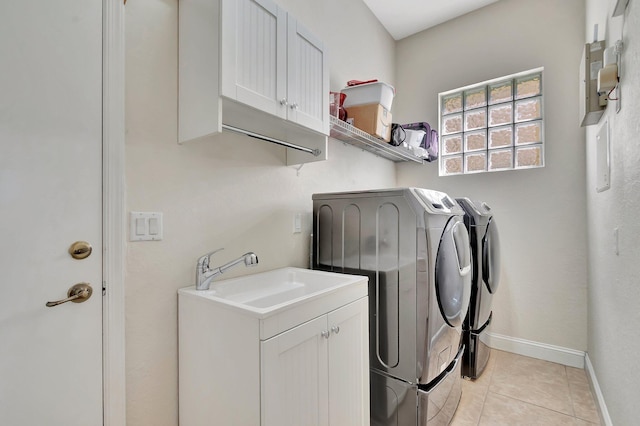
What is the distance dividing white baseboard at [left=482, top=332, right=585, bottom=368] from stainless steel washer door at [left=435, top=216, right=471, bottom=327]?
95 cm

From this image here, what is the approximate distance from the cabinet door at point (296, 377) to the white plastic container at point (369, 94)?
1763mm

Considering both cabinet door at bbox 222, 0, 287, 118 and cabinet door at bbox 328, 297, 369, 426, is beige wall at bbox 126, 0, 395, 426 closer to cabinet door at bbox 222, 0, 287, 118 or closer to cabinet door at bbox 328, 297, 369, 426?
cabinet door at bbox 222, 0, 287, 118

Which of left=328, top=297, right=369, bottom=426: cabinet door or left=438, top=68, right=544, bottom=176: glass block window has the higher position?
left=438, top=68, right=544, bottom=176: glass block window

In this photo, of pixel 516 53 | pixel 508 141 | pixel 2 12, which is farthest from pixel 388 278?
pixel 516 53

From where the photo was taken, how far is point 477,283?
2.28 metres

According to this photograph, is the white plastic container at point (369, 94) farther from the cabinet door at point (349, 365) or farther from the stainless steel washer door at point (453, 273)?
the cabinet door at point (349, 365)

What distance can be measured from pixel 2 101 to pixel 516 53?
3683 mm

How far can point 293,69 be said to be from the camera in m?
1.50

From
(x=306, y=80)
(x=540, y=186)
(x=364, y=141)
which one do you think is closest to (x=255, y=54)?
(x=306, y=80)

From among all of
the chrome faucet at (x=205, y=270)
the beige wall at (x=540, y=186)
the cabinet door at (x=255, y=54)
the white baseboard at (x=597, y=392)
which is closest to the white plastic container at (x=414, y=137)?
the beige wall at (x=540, y=186)

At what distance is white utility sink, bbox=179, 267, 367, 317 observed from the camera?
1.33 m

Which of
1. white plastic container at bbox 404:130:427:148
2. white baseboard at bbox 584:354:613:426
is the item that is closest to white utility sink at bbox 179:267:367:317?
white baseboard at bbox 584:354:613:426

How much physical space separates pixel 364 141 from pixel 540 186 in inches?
67.7

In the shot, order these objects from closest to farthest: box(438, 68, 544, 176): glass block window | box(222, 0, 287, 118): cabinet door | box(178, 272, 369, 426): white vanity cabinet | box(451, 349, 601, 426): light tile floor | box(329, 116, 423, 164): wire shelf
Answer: box(178, 272, 369, 426): white vanity cabinet < box(222, 0, 287, 118): cabinet door < box(451, 349, 601, 426): light tile floor < box(329, 116, 423, 164): wire shelf < box(438, 68, 544, 176): glass block window
